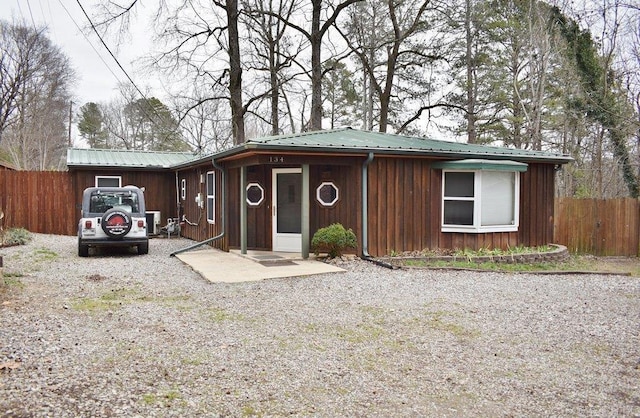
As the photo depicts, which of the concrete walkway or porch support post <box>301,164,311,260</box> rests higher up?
porch support post <box>301,164,311,260</box>

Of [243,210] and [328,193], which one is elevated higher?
[328,193]

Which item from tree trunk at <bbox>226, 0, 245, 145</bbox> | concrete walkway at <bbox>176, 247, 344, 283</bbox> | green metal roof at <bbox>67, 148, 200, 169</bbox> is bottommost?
concrete walkway at <bbox>176, 247, 344, 283</bbox>

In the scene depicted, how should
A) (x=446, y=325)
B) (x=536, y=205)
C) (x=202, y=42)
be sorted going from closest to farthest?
1. (x=446, y=325)
2. (x=536, y=205)
3. (x=202, y=42)

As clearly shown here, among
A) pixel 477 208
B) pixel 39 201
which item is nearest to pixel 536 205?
pixel 477 208

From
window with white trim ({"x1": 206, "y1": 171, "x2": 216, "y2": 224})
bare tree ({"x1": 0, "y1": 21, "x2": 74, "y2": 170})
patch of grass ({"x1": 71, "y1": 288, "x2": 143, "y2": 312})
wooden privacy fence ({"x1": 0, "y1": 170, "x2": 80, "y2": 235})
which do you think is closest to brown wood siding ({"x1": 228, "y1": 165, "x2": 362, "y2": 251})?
window with white trim ({"x1": 206, "y1": 171, "x2": 216, "y2": 224})

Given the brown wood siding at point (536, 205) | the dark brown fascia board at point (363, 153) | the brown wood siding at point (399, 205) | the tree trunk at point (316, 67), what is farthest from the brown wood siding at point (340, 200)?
the tree trunk at point (316, 67)

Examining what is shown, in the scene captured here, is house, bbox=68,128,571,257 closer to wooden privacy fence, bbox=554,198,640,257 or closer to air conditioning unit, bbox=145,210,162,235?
wooden privacy fence, bbox=554,198,640,257

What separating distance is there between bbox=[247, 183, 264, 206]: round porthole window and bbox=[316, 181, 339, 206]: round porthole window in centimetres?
159

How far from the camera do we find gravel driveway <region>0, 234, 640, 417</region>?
3.10m

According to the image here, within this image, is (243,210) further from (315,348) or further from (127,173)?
(127,173)

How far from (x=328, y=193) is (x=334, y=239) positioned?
46.6 inches

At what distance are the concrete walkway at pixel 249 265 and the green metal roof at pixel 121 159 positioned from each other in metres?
5.83

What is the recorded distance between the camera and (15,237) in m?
11.5

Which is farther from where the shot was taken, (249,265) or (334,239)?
(334,239)
